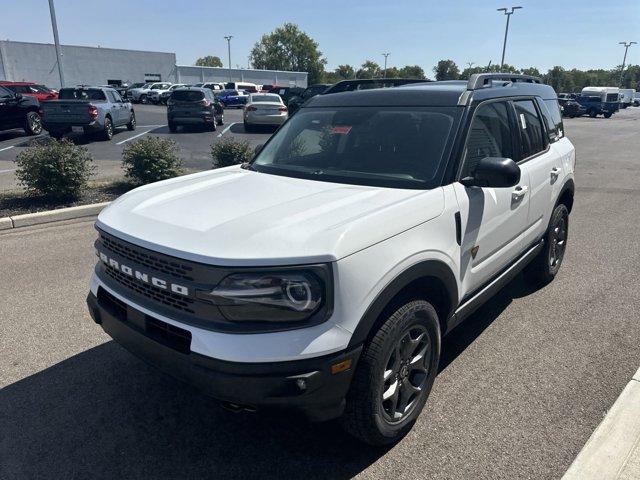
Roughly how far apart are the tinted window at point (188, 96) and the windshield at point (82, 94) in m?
3.16

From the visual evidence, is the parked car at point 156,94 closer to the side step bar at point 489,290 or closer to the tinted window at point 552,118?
the tinted window at point 552,118

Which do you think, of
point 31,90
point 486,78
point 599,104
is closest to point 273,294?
point 486,78

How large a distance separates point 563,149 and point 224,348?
4.22 metres

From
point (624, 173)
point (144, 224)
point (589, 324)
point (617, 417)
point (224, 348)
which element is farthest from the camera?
point (624, 173)

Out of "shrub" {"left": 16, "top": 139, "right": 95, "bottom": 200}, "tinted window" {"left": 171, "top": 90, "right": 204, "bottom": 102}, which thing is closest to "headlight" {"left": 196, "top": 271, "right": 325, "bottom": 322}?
"shrub" {"left": 16, "top": 139, "right": 95, "bottom": 200}

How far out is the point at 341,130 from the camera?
3592 mm

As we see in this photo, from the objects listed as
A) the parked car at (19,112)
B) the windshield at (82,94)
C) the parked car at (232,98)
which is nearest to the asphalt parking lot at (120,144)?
the parked car at (19,112)

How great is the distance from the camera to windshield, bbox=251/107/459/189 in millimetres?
3090

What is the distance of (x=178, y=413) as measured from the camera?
3.02m

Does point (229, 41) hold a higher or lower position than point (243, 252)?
higher

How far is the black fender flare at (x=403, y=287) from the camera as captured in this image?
2.27 metres

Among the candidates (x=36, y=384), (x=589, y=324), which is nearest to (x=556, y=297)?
(x=589, y=324)

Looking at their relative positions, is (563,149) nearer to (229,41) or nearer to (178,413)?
(178,413)

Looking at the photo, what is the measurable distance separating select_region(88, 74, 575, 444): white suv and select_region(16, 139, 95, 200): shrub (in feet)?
16.3
